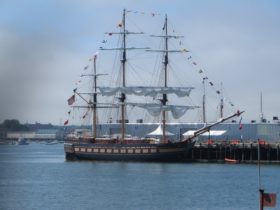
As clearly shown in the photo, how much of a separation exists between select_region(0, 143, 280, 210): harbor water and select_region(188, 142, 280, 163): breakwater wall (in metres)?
5.09

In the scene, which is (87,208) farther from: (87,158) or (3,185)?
(87,158)

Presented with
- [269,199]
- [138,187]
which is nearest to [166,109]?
[138,187]

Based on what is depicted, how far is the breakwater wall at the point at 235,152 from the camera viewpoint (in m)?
91.6

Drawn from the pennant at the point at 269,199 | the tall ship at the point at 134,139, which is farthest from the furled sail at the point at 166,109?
the pennant at the point at 269,199

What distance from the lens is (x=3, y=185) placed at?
63219 millimetres

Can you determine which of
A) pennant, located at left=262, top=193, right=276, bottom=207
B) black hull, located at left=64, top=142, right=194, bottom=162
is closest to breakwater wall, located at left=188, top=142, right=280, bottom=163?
black hull, located at left=64, top=142, right=194, bottom=162

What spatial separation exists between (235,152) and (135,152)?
10978mm

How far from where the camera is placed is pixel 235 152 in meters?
94.6

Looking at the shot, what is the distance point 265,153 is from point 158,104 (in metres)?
17.7

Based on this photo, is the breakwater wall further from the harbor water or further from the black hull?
the harbor water

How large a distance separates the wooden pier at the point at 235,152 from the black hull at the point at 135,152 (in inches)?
60.0

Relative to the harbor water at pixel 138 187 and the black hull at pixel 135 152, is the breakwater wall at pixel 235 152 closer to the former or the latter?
the black hull at pixel 135 152

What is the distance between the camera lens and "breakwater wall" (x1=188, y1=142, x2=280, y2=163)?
3605 inches

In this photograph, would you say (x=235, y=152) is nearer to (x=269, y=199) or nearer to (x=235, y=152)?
(x=235, y=152)
